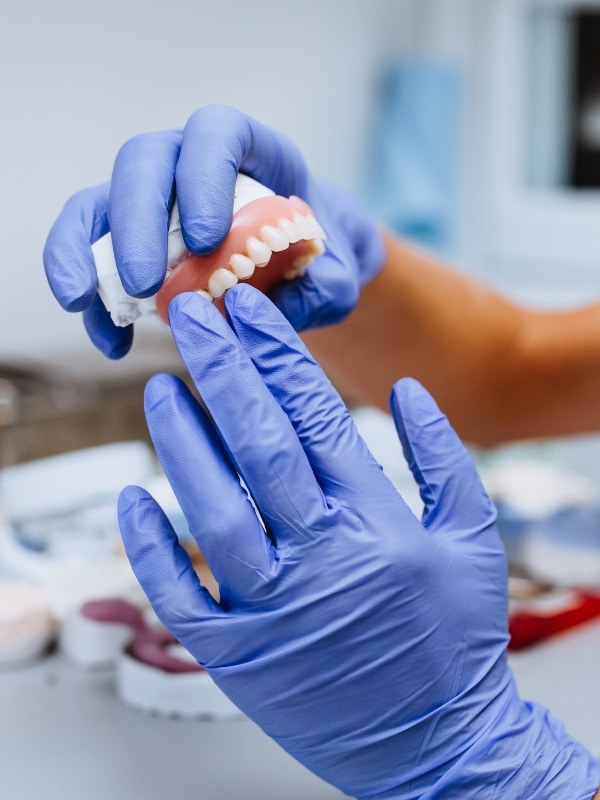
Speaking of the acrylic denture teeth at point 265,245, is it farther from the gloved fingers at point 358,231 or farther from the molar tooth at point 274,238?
the gloved fingers at point 358,231

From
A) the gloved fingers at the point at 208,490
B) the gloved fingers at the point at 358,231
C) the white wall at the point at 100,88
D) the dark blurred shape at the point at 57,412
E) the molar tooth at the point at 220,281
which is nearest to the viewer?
the gloved fingers at the point at 208,490

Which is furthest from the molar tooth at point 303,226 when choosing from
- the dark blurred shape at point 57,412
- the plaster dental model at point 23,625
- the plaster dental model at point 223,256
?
the dark blurred shape at point 57,412

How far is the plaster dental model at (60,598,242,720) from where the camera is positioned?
Result: 3.12 feet

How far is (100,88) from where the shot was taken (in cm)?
191

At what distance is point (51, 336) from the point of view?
190 cm

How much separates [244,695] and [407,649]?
12cm

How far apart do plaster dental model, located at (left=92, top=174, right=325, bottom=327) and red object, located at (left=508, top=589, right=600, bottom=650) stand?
527mm

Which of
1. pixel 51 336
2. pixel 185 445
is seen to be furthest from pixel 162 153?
pixel 51 336

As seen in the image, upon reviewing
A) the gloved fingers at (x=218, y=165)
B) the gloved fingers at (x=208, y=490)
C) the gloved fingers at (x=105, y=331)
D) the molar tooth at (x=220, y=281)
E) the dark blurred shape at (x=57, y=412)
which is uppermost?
the gloved fingers at (x=218, y=165)

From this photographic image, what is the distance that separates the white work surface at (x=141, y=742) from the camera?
2.72 feet

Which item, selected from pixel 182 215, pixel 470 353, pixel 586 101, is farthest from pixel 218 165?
pixel 586 101

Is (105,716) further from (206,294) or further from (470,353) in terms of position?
(470,353)

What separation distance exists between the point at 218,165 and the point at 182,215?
0.06 metres

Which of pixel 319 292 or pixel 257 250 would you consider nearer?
pixel 257 250
